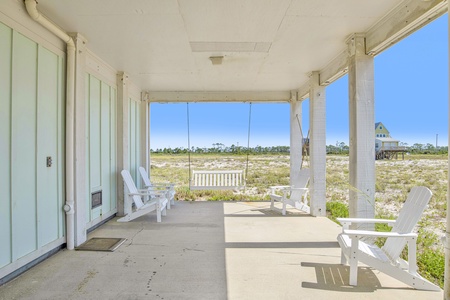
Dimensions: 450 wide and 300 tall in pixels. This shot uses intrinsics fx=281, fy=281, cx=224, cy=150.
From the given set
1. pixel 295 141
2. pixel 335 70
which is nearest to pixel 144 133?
pixel 295 141

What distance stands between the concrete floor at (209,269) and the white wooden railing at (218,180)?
Answer: 2.33 m

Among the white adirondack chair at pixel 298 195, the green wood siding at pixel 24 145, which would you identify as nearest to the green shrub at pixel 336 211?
the white adirondack chair at pixel 298 195

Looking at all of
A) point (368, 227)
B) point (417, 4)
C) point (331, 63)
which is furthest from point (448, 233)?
point (331, 63)

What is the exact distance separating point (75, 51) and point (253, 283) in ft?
11.0

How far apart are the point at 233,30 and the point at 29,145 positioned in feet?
8.28

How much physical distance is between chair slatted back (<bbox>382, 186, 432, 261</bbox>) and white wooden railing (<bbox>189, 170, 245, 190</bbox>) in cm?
438

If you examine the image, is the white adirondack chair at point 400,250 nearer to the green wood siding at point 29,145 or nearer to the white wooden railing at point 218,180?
the green wood siding at point 29,145

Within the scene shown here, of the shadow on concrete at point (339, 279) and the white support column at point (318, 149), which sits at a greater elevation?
the white support column at point (318, 149)

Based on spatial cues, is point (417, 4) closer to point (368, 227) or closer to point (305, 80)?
point (368, 227)

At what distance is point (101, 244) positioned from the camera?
3.62 m

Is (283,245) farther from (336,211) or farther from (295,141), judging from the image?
(295,141)

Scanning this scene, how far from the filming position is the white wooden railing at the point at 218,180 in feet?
22.3

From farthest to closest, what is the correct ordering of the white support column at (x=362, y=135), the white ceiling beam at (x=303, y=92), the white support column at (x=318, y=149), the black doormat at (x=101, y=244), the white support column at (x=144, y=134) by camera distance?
1. the white support column at (x=144, y=134)
2. the white ceiling beam at (x=303, y=92)
3. the white support column at (x=318, y=149)
4. the black doormat at (x=101, y=244)
5. the white support column at (x=362, y=135)

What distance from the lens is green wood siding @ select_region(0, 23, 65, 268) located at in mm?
2459
